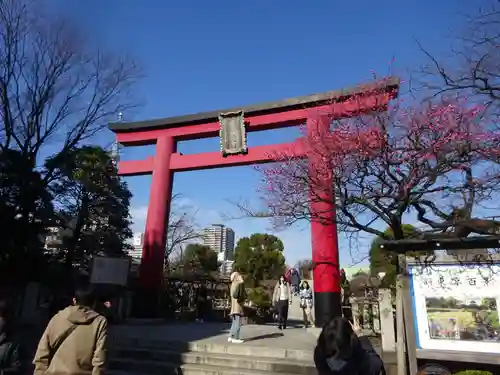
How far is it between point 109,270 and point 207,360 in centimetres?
555

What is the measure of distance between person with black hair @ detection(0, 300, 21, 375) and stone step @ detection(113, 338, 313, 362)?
3611mm

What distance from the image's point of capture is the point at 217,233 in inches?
2130

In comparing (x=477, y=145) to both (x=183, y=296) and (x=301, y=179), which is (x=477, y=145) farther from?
(x=183, y=296)

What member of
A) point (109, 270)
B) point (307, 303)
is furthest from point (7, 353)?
point (307, 303)

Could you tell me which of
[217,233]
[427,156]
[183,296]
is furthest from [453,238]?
[217,233]

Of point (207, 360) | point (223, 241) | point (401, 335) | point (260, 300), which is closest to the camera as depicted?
point (401, 335)

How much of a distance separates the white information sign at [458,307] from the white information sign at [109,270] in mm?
8614

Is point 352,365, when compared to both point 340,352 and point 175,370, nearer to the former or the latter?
point 340,352

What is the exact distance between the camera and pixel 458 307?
430 cm

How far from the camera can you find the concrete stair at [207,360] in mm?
5691

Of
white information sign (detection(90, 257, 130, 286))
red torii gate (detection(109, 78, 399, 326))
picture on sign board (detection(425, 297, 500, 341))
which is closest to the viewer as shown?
picture on sign board (detection(425, 297, 500, 341))

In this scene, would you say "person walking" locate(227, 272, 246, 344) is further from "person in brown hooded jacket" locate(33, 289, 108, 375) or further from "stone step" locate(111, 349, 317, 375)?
"person in brown hooded jacket" locate(33, 289, 108, 375)

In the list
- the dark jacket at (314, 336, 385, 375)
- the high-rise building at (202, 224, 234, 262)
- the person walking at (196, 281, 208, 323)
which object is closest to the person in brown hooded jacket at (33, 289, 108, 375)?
the dark jacket at (314, 336, 385, 375)

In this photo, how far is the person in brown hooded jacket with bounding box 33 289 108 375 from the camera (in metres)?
2.64
